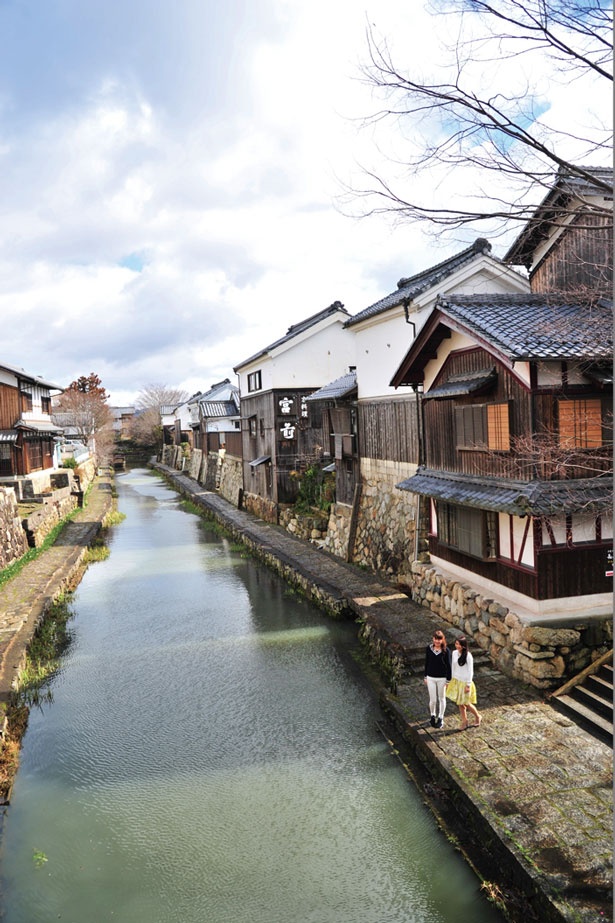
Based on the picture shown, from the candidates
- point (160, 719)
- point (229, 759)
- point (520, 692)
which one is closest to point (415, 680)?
point (520, 692)

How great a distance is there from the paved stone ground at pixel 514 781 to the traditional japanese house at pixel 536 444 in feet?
6.04

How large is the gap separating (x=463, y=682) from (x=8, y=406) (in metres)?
27.2

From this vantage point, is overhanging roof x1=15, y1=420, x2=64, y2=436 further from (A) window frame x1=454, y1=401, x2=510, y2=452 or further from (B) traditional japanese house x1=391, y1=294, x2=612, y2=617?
(A) window frame x1=454, y1=401, x2=510, y2=452

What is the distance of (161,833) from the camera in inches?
311

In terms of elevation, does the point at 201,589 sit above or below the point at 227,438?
below

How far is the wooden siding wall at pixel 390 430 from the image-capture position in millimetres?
15680

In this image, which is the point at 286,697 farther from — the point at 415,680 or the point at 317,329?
the point at 317,329

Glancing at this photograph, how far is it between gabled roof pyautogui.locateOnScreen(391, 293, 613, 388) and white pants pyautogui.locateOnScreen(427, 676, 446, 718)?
4.76 metres

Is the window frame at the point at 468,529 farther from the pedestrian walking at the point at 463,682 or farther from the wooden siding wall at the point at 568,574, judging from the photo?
the pedestrian walking at the point at 463,682

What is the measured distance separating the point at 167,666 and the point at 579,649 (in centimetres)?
848

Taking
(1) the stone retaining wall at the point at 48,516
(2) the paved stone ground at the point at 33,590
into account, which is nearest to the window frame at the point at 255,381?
(2) the paved stone ground at the point at 33,590

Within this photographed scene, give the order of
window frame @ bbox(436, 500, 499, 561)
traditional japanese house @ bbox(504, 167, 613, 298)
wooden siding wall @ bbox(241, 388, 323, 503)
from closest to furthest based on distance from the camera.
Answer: traditional japanese house @ bbox(504, 167, 613, 298) → window frame @ bbox(436, 500, 499, 561) → wooden siding wall @ bbox(241, 388, 323, 503)

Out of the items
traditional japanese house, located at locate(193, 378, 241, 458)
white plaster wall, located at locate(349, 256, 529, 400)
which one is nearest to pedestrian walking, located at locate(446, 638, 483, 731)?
white plaster wall, located at locate(349, 256, 529, 400)

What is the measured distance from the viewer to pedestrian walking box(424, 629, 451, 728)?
8727mm
